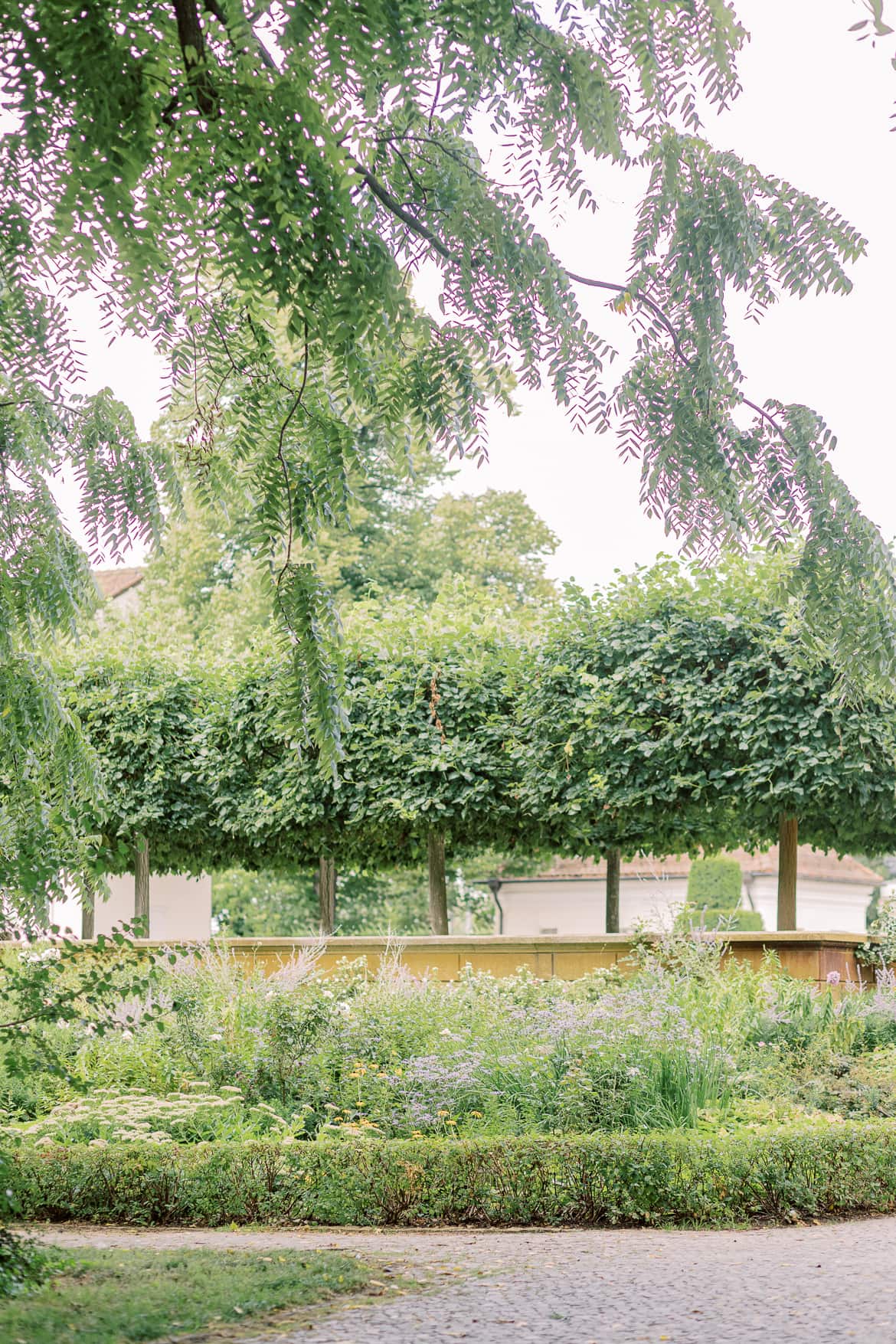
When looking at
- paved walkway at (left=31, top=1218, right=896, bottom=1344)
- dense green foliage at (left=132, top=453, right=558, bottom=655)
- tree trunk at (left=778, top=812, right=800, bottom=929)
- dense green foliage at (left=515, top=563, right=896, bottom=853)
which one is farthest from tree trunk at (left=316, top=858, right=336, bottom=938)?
paved walkway at (left=31, top=1218, right=896, bottom=1344)

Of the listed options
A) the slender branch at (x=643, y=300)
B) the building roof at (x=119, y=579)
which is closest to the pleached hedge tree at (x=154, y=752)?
the slender branch at (x=643, y=300)

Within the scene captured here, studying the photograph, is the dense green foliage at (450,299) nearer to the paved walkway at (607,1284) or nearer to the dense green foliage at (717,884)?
the paved walkway at (607,1284)

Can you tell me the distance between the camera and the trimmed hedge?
5.91 m

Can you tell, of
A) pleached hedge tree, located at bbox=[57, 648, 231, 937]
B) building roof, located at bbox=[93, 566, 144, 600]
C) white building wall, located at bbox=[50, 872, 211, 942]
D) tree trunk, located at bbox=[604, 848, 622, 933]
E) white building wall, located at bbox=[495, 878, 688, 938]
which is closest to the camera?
tree trunk, located at bbox=[604, 848, 622, 933]

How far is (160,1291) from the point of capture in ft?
13.6

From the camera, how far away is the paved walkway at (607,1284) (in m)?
3.93

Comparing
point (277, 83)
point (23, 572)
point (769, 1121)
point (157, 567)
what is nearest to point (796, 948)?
point (769, 1121)

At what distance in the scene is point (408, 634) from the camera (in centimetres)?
1442

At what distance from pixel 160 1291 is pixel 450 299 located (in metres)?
3.46

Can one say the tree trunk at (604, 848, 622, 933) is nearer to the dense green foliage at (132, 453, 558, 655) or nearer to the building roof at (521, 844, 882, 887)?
the dense green foliage at (132, 453, 558, 655)

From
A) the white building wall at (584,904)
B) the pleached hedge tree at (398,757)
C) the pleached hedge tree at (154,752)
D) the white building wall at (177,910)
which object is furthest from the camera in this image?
the white building wall at (584,904)

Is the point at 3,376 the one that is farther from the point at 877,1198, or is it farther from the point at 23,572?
the point at 877,1198

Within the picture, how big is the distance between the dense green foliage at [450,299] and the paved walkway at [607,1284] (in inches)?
71.6

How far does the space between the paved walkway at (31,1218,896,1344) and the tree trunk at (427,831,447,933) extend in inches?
311
